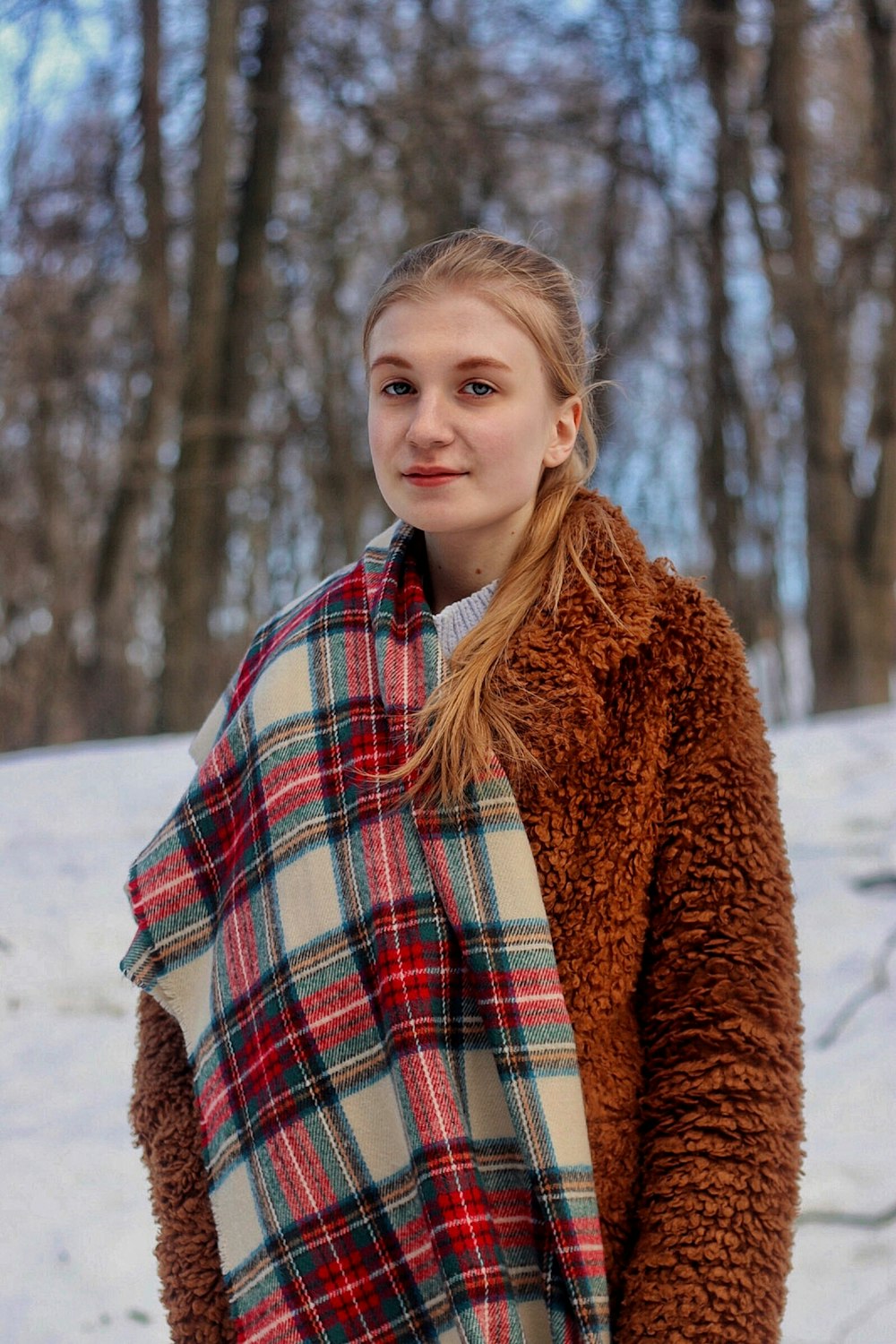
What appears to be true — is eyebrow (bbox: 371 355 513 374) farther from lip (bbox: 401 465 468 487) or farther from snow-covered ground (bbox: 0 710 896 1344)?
snow-covered ground (bbox: 0 710 896 1344)

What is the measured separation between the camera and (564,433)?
163 cm

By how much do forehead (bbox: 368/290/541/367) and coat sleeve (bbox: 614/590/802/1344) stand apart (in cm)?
37

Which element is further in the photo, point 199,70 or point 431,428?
point 199,70

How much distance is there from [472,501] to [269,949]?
0.55 m

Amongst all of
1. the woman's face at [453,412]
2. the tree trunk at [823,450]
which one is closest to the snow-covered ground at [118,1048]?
the woman's face at [453,412]

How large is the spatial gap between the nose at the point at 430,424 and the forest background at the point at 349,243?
5.57 m

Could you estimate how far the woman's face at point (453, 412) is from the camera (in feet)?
4.88

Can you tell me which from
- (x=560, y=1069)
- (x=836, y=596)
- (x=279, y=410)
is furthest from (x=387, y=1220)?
(x=279, y=410)

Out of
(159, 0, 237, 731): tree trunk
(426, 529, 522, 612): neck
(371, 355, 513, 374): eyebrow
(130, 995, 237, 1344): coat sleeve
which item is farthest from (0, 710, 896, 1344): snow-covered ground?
(159, 0, 237, 731): tree trunk

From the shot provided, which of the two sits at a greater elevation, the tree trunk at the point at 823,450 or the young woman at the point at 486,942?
the tree trunk at the point at 823,450

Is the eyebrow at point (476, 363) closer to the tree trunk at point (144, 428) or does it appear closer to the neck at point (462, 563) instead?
the neck at point (462, 563)

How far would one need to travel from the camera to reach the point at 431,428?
146cm

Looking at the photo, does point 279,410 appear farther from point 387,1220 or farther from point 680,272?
point 387,1220

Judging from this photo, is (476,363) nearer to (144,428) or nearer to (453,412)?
(453,412)
